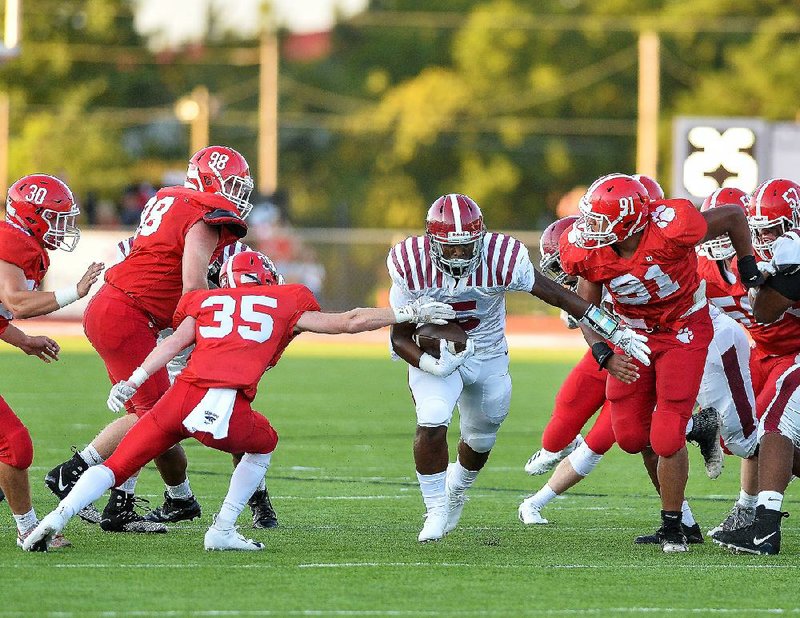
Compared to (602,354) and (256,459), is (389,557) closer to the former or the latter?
(256,459)

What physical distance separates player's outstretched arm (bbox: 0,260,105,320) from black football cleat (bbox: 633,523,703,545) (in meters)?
2.74

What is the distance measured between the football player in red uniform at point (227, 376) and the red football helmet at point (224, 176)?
1126 mm

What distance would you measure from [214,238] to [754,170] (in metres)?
8.76

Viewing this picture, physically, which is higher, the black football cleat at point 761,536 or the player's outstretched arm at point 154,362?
the player's outstretched arm at point 154,362

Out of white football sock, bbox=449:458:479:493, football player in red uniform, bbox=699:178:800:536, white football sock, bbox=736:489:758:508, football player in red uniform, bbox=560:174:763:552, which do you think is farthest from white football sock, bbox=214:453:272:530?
white football sock, bbox=736:489:758:508

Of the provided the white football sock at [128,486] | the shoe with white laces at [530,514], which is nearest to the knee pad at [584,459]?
the shoe with white laces at [530,514]

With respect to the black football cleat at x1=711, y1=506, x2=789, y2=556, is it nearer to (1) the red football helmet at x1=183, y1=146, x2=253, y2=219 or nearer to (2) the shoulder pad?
(2) the shoulder pad

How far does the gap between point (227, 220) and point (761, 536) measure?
9.24 ft

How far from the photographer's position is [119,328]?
7387 mm

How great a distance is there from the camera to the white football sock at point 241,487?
6590 millimetres

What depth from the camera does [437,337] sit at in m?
6.97

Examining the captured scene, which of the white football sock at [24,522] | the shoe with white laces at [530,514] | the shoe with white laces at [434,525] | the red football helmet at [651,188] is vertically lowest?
the shoe with white laces at [530,514]

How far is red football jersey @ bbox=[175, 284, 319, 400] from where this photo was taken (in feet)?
21.6

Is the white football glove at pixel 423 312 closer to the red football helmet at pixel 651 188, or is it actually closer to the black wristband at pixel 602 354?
the black wristband at pixel 602 354
